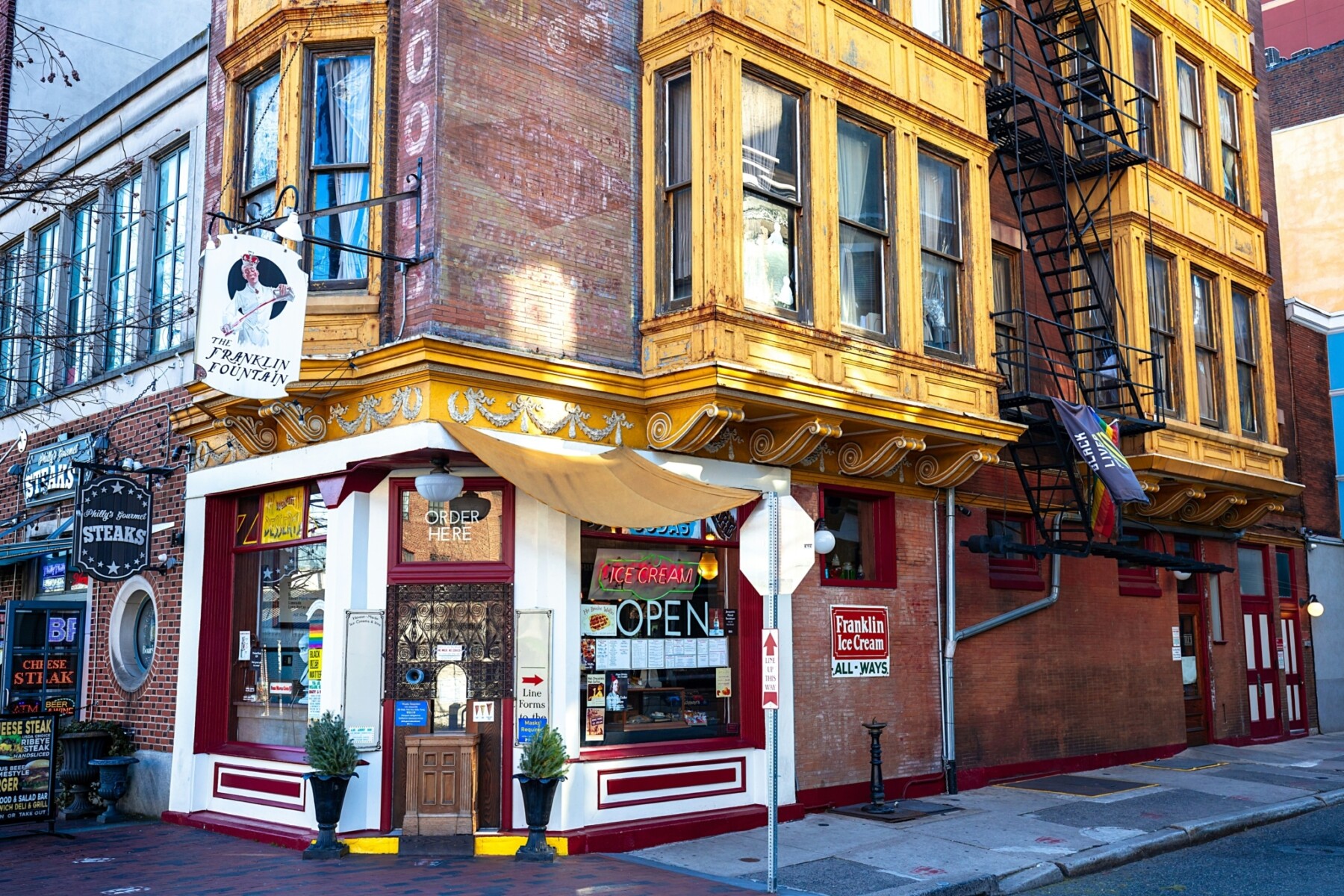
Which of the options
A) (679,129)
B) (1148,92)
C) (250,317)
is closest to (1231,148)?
(1148,92)

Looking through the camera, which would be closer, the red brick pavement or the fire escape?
the red brick pavement

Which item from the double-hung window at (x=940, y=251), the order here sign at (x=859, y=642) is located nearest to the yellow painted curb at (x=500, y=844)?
the order here sign at (x=859, y=642)

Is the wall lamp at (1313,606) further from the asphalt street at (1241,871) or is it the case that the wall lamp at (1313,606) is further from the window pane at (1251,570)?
the asphalt street at (1241,871)

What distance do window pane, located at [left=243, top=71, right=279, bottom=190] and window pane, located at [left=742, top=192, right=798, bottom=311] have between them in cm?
495

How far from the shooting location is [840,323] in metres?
13.5

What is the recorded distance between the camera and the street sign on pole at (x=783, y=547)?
988cm

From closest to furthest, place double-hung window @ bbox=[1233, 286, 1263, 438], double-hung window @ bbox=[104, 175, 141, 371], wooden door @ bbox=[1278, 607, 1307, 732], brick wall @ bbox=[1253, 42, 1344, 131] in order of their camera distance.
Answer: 1. double-hung window @ bbox=[104, 175, 141, 371]
2. double-hung window @ bbox=[1233, 286, 1263, 438]
3. wooden door @ bbox=[1278, 607, 1307, 732]
4. brick wall @ bbox=[1253, 42, 1344, 131]

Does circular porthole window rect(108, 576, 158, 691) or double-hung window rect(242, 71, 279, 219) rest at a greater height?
double-hung window rect(242, 71, 279, 219)

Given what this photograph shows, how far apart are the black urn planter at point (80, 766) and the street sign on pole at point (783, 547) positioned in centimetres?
824

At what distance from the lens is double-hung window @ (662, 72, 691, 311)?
12.8m

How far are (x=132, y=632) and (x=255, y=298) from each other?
252 inches

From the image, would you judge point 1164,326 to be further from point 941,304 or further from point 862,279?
point 862,279

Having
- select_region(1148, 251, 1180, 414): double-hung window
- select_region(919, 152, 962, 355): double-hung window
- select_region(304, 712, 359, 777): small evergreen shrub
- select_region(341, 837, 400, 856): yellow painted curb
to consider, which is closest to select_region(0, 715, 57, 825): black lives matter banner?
select_region(304, 712, 359, 777): small evergreen shrub

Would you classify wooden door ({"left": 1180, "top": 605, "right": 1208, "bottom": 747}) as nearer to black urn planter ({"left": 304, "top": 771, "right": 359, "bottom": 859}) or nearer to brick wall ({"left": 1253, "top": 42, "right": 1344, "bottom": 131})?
black urn planter ({"left": 304, "top": 771, "right": 359, "bottom": 859})
